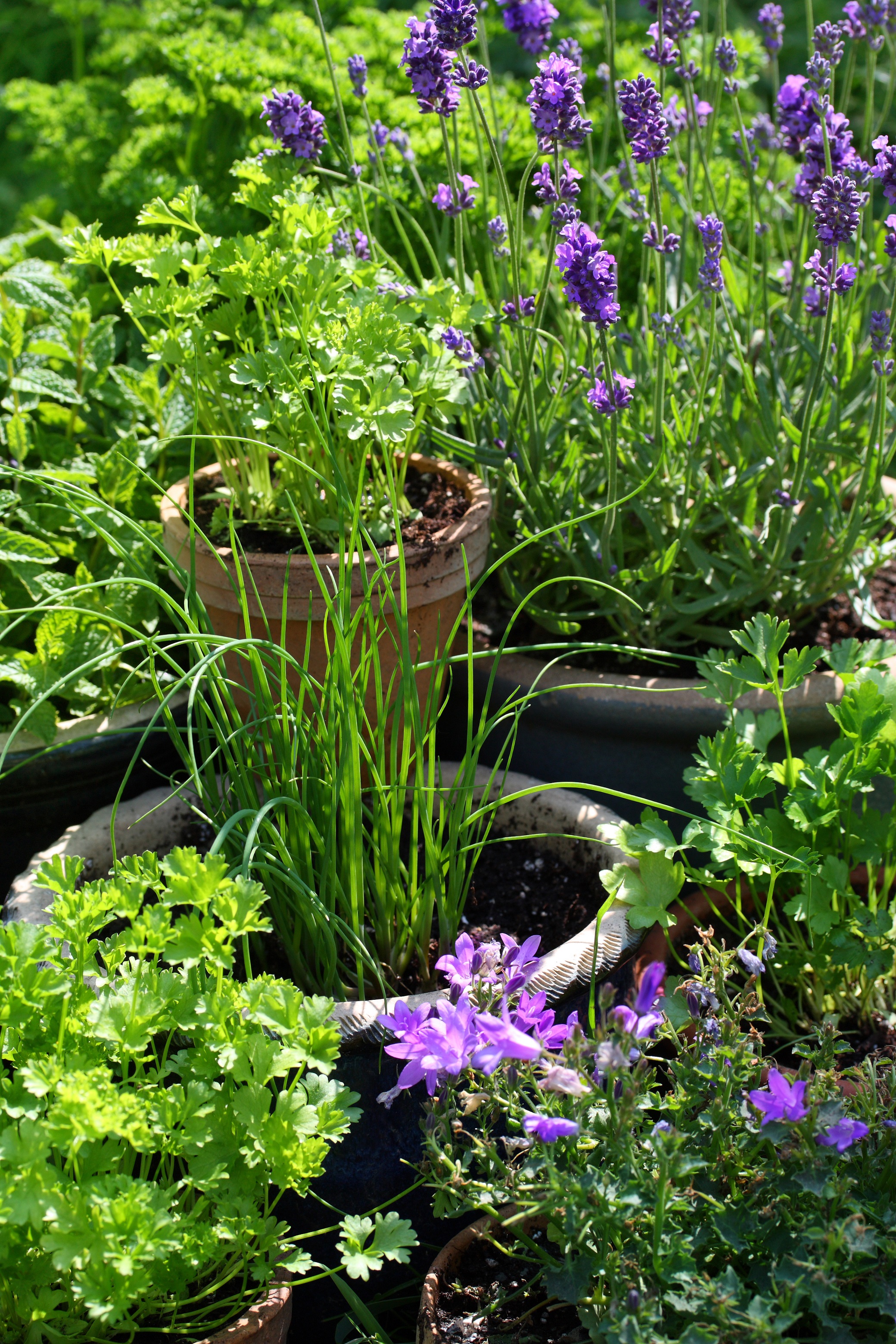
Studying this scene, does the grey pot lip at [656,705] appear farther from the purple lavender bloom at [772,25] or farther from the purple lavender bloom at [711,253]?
the purple lavender bloom at [772,25]

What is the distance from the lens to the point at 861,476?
1.69m

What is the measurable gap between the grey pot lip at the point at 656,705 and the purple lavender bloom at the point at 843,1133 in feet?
2.59

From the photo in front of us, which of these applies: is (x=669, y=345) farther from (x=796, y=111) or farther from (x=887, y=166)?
(x=887, y=166)

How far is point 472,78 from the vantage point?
1396mm

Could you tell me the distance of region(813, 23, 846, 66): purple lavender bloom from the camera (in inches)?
59.9

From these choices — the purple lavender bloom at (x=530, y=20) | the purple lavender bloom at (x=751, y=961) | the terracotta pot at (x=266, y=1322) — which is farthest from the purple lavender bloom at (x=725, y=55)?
the terracotta pot at (x=266, y=1322)

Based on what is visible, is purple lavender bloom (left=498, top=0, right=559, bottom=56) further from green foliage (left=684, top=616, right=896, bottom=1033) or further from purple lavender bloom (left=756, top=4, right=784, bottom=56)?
green foliage (left=684, top=616, right=896, bottom=1033)

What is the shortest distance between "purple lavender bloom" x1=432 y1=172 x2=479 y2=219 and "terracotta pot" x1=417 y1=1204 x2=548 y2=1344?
124cm

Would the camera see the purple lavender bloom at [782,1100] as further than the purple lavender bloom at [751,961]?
No

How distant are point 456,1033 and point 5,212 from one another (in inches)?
178

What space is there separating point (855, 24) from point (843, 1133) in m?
1.58

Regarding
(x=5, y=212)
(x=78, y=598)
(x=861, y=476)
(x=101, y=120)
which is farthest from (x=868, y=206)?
(x=5, y=212)

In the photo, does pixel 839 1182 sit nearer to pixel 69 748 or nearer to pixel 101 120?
pixel 69 748

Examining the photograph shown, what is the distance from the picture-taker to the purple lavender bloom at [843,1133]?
2.94 feet
